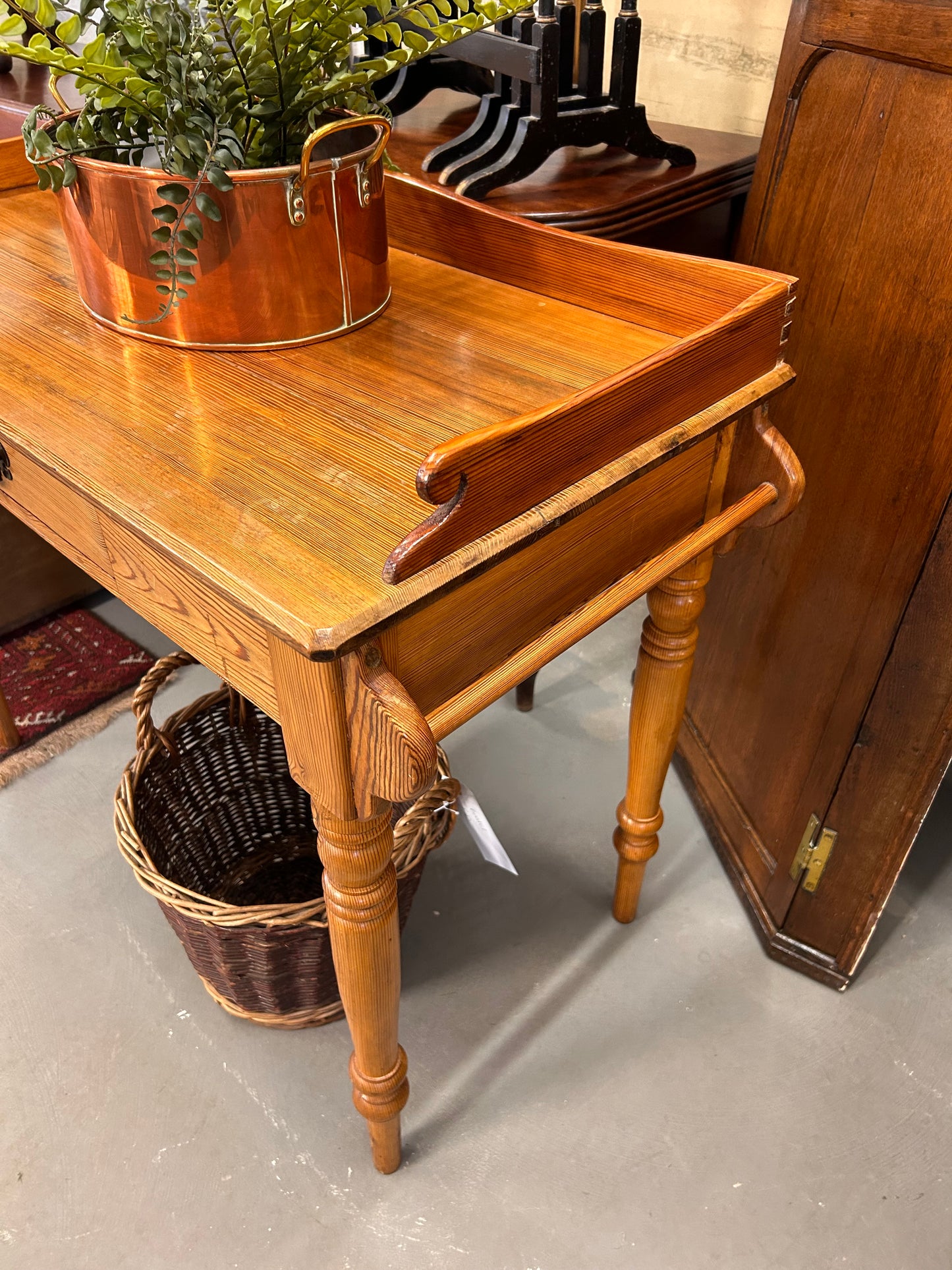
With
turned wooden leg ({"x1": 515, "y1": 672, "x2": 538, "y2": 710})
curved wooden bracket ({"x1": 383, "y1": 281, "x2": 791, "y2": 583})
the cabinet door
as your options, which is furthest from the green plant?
turned wooden leg ({"x1": 515, "y1": 672, "x2": 538, "y2": 710})

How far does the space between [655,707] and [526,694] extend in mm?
572

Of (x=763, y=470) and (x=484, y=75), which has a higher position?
(x=484, y=75)

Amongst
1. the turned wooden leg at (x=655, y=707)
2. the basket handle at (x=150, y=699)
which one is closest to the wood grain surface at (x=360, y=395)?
the turned wooden leg at (x=655, y=707)

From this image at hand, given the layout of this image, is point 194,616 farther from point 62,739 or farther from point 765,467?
point 62,739

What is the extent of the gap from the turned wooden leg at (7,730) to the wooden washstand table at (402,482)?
74cm

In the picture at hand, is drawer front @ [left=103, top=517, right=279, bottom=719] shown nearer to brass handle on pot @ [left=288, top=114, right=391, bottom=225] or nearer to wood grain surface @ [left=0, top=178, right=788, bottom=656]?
wood grain surface @ [left=0, top=178, right=788, bottom=656]

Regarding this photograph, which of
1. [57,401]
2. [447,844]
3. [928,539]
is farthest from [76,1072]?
[928,539]

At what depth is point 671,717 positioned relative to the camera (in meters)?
1.12

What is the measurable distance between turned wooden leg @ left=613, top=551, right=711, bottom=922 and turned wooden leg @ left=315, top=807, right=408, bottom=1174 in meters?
0.40

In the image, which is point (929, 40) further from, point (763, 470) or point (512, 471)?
point (512, 471)

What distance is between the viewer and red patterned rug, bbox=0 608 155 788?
1.62 m

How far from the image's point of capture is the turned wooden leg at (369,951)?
75 centimetres

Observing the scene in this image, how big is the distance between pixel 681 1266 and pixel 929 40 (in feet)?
3.94

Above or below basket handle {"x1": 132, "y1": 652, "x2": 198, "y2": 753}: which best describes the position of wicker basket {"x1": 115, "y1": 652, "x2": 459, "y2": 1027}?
below
